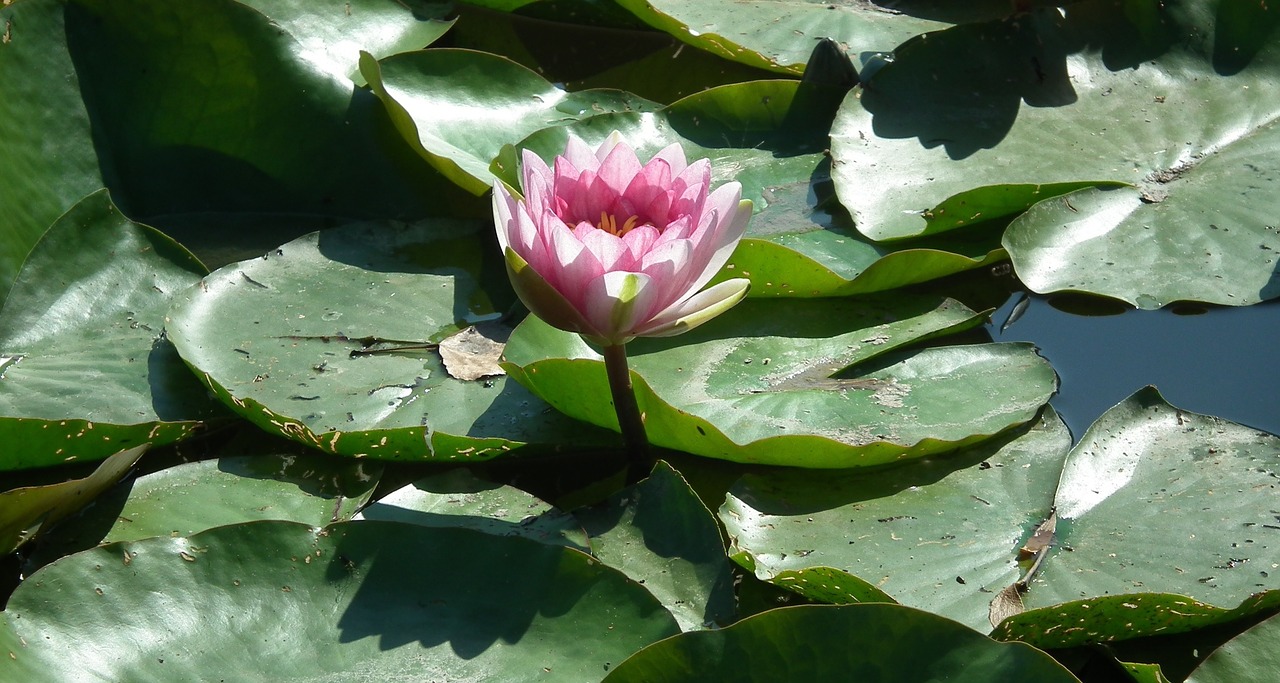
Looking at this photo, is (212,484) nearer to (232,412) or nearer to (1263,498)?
(232,412)

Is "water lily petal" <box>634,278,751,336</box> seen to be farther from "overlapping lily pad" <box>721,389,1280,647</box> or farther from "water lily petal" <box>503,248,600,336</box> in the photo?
"overlapping lily pad" <box>721,389,1280,647</box>

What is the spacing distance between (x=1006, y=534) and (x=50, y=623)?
1.22 metres

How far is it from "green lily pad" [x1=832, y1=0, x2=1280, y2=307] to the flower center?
27.2 inches

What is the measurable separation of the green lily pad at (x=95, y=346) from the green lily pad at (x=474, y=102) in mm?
536

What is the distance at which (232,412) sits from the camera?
171 cm

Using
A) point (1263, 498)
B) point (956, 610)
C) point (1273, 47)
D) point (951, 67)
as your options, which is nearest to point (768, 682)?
point (956, 610)

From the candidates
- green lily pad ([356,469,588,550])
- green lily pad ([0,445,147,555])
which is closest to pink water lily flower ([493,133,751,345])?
green lily pad ([356,469,588,550])

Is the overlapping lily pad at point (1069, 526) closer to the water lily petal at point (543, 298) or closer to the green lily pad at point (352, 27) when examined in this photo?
the water lily petal at point (543, 298)

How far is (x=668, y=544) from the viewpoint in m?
1.42

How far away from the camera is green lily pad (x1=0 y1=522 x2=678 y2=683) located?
1.23 metres

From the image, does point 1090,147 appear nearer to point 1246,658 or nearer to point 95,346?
point 1246,658

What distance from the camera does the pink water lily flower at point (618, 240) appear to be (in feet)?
4.14

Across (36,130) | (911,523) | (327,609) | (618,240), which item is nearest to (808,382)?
(911,523)

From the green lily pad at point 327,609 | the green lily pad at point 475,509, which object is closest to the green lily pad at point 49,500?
the green lily pad at point 327,609
